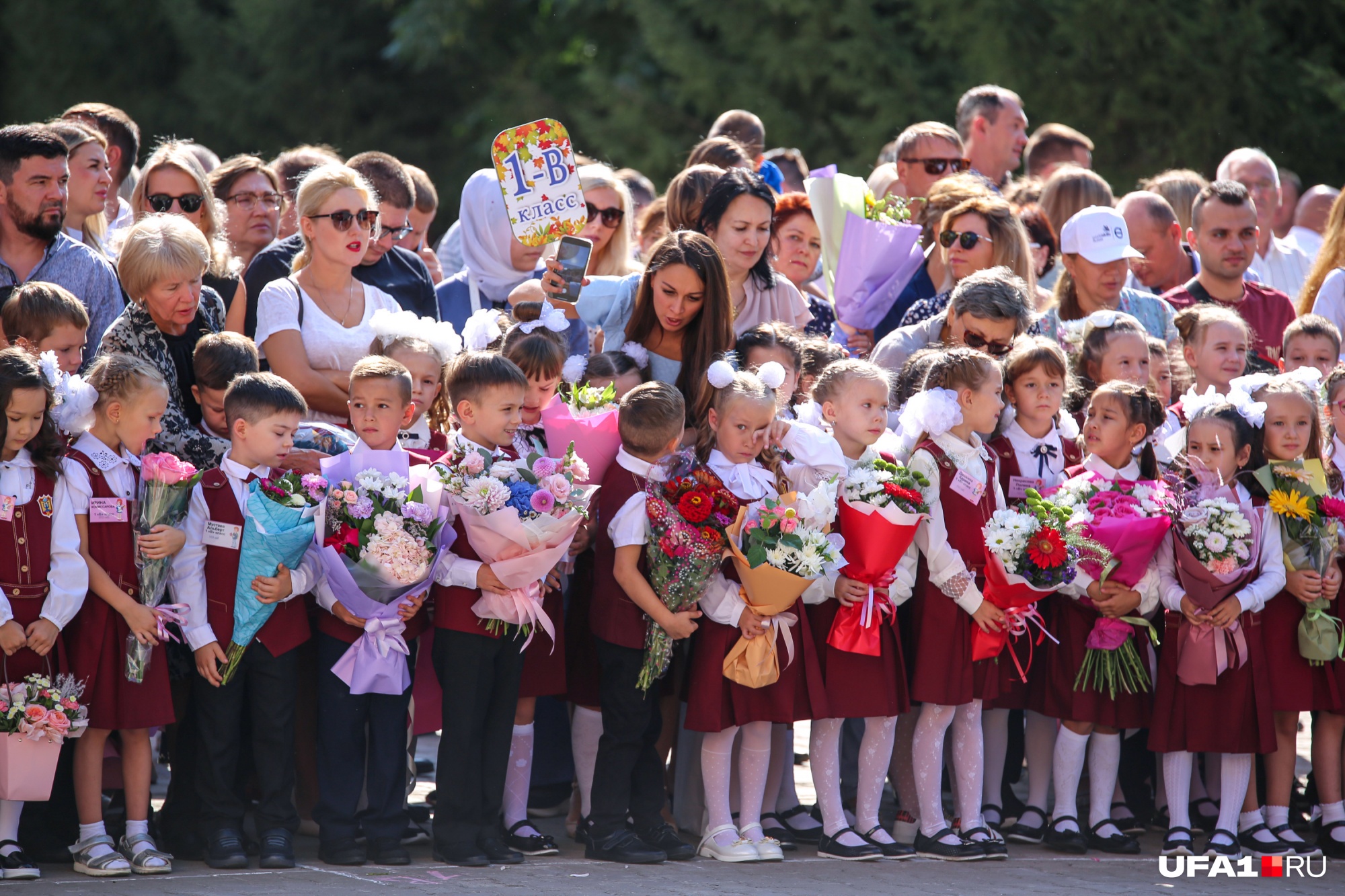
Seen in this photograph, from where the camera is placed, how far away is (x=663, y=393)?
5.35m

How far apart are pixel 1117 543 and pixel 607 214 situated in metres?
2.66

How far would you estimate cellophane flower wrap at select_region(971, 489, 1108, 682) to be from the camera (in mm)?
5422

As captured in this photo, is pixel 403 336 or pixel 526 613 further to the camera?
pixel 403 336

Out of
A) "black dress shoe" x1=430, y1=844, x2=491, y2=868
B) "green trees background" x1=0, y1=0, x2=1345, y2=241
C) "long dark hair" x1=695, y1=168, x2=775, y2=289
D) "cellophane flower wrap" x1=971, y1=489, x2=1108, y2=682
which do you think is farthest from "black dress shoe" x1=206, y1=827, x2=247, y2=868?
"green trees background" x1=0, y1=0, x2=1345, y2=241

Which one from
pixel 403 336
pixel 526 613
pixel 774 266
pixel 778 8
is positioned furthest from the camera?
pixel 778 8

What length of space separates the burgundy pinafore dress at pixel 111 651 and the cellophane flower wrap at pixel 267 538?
0.23m

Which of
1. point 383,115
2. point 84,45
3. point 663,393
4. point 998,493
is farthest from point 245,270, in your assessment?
point 84,45

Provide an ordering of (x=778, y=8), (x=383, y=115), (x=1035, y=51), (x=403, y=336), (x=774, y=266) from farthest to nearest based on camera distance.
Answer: (x=383, y=115) < (x=778, y=8) < (x=1035, y=51) < (x=774, y=266) < (x=403, y=336)

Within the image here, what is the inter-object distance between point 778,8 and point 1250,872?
11.2 metres

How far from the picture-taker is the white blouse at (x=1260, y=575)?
5.71m

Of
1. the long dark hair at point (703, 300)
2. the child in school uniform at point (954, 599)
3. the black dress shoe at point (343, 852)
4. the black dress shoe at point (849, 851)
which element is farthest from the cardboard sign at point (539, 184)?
the black dress shoe at point (849, 851)

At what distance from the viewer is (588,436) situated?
543 cm

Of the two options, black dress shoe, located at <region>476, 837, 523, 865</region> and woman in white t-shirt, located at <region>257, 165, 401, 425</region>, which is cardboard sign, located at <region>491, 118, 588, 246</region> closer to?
woman in white t-shirt, located at <region>257, 165, 401, 425</region>

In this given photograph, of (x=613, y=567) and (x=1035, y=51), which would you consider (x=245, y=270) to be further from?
(x=1035, y=51)
